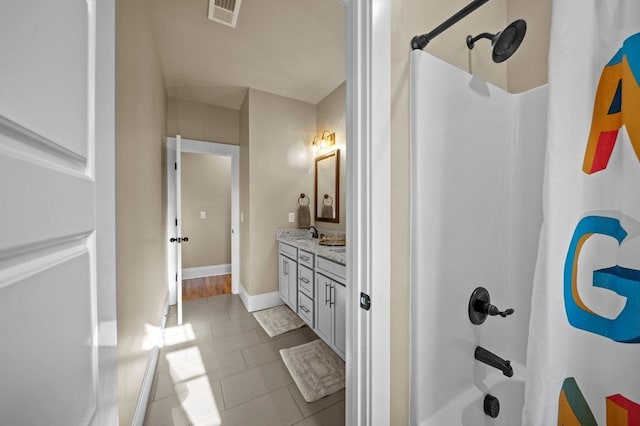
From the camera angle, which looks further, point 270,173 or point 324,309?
point 270,173

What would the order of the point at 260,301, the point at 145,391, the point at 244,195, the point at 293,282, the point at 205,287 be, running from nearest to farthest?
the point at 145,391 → the point at 293,282 → the point at 260,301 → the point at 244,195 → the point at 205,287

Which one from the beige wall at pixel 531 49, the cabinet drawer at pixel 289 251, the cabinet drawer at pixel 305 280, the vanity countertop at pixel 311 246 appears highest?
the beige wall at pixel 531 49

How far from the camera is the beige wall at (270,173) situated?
9.58 feet

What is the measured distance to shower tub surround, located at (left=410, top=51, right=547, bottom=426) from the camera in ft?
2.89

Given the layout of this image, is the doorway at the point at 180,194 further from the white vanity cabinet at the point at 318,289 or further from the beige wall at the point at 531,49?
the beige wall at the point at 531,49

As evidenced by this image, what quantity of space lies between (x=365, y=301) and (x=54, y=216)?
0.82 metres

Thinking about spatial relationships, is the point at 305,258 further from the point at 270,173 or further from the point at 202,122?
the point at 202,122

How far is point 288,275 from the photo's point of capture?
9.02 feet

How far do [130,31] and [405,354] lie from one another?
2.09m

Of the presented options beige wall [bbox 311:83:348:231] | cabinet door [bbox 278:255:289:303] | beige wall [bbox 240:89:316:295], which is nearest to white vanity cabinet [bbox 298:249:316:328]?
cabinet door [bbox 278:255:289:303]

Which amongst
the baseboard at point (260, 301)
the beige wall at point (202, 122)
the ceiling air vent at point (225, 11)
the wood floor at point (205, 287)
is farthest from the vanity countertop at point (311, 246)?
the ceiling air vent at point (225, 11)

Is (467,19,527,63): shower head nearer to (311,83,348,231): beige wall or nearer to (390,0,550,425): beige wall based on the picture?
(390,0,550,425): beige wall

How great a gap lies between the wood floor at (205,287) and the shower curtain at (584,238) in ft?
12.1

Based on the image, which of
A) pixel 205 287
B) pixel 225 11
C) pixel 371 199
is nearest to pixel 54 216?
pixel 371 199
